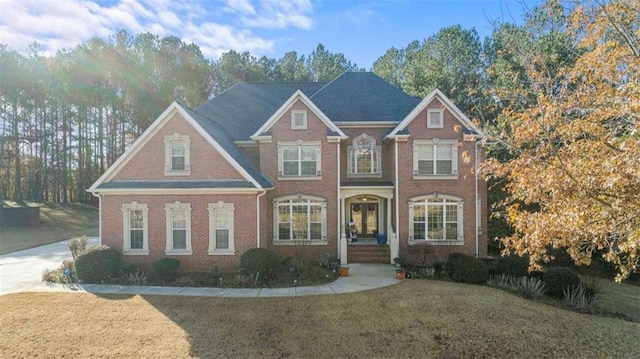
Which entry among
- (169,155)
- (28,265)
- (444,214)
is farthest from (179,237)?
(444,214)

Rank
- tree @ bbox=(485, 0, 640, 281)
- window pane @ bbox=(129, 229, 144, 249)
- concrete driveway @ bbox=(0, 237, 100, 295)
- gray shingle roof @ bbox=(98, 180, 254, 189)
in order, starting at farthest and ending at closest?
window pane @ bbox=(129, 229, 144, 249) → gray shingle roof @ bbox=(98, 180, 254, 189) → concrete driveway @ bbox=(0, 237, 100, 295) → tree @ bbox=(485, 0, 640, 281)

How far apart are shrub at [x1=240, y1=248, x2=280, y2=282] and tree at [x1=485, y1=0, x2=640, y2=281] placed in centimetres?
921

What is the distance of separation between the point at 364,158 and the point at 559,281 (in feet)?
35.4

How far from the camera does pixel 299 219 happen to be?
18.0 metres

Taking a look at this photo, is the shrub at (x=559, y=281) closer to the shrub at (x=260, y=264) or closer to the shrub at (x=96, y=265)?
the shrub at (x=260, y=264)

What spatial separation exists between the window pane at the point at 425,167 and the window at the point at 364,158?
240 centimetres

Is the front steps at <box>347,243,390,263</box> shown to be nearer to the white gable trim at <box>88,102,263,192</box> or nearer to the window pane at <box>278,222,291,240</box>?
the window pane at <box>278,222,291,240</box>

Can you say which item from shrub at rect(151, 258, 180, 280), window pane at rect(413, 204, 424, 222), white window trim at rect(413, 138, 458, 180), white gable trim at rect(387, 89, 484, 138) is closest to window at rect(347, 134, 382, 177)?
white gable trim at rect(387, 89, 484, 138)

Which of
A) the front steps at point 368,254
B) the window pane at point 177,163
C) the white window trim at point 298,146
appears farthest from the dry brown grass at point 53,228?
the front steps at point 368,254

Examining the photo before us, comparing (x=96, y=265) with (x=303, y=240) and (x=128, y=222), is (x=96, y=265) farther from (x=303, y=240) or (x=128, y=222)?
(x=303, y=240)

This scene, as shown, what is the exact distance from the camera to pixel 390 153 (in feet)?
63.0

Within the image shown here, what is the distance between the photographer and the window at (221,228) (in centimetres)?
1540

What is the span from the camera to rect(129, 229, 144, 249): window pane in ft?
50.8

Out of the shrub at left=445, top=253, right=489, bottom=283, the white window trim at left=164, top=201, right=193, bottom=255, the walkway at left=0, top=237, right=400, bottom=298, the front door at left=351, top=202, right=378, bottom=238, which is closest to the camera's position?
the walkway at left=0, top=237, right=400, bottom=298
